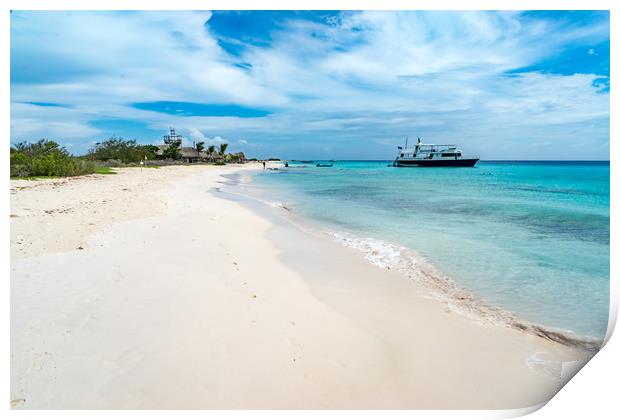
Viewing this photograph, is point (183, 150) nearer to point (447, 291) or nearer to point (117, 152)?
point (117, 152)

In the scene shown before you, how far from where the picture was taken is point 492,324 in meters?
4.45

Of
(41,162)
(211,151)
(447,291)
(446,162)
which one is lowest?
(447,291)

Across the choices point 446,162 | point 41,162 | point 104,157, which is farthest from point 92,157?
point 446,162

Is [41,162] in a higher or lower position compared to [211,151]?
lower

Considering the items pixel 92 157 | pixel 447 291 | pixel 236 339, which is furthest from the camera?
pixel 92 157

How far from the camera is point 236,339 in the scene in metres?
3.32

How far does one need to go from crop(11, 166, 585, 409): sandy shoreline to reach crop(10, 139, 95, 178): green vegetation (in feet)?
48.1

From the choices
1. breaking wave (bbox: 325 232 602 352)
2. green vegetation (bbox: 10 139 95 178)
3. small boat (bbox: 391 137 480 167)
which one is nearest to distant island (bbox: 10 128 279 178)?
green vegetation (bbox: 10 139 95 178)

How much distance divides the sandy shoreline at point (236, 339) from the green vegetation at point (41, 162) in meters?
14.7

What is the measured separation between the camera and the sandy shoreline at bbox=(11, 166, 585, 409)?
2.71 meters

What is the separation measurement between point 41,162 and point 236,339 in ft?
69.9

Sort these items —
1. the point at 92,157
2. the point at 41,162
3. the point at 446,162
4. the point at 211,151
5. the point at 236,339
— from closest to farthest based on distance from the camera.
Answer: the point at 236,339, the point at 41,162, the point at 92,157, the point at 446,162, the point at 211,151
